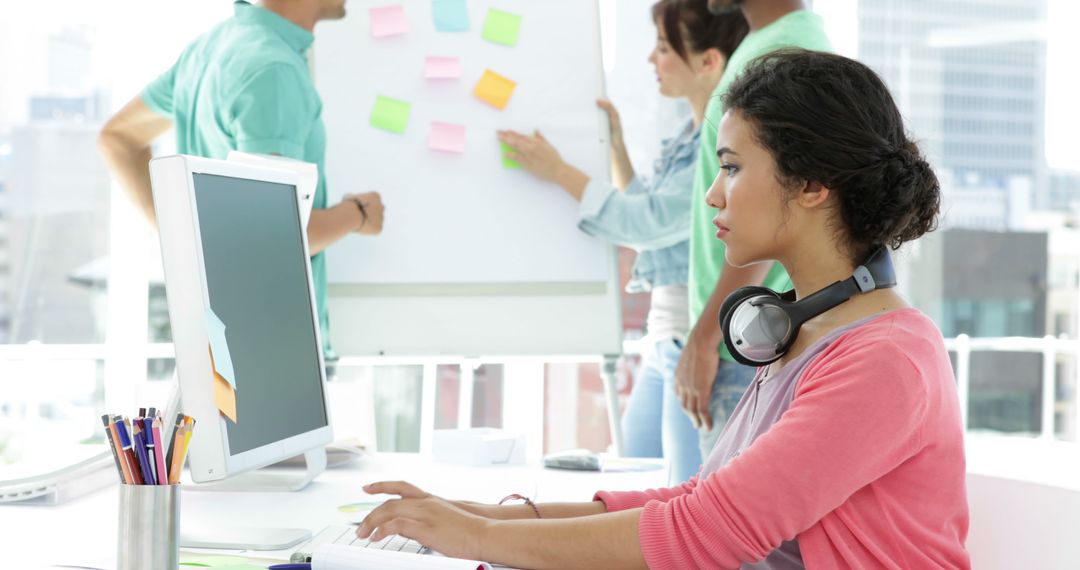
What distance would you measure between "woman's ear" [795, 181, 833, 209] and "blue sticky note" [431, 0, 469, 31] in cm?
Result: 157

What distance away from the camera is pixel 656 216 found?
87.0 inches

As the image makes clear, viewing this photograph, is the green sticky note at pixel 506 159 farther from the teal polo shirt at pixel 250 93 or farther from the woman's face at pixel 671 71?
the teal polo shirt at pixel 250 93

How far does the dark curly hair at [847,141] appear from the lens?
1065 mm

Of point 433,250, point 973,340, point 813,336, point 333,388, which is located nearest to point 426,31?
point 433,250

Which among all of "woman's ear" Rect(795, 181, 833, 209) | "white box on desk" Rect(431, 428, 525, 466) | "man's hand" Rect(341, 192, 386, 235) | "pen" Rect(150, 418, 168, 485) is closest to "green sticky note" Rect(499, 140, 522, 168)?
"man's hand" Rect(341, 192, 386, 235)

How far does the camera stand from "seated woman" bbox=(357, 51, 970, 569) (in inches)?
36.7

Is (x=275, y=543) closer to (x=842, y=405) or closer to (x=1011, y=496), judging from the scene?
(x=842, y=405)

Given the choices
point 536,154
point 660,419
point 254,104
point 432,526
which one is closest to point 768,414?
point 432,526

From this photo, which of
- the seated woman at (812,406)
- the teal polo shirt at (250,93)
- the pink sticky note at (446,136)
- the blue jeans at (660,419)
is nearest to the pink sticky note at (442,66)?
the pink sticky note at (446,136)

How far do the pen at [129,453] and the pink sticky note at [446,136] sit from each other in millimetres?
1713

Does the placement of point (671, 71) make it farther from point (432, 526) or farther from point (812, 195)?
point (432, 526)

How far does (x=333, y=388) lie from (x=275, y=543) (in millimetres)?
862

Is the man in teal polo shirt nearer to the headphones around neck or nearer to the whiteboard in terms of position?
the whiteboard

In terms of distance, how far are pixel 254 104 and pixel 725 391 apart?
94cm
